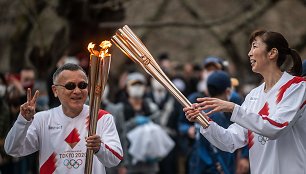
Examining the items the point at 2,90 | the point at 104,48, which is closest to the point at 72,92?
the point at 104,48

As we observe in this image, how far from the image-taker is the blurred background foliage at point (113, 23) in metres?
13.7

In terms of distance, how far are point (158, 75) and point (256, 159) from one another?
39.4 inches

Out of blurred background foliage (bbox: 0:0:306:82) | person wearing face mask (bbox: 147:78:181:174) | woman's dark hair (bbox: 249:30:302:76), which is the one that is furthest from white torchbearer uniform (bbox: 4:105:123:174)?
person wearing face mask (bbox: 147:78:181:174)

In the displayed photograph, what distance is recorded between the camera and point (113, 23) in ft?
45.9

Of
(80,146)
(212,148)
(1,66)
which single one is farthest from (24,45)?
(1,66)

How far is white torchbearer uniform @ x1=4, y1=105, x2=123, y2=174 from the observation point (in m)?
6.91

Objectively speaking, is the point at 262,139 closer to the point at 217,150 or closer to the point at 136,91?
the point at 217,150

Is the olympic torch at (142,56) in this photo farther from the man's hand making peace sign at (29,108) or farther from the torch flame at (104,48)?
the man's hand making peace sign at (29,108)

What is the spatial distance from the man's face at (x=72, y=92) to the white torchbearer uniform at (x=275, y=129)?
3.32 feet

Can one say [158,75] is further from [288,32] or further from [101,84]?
[288,32]

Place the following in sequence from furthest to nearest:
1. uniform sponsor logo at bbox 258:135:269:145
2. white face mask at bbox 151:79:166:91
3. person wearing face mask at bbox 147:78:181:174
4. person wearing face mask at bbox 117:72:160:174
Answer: white face mask at bbox 151:79:166:91 < person wearing face mask at bbox 147:78:181:174 < person wearing face mask at bbox 117:72:160:174 < uniform sponsor logo at bbox 258:135:269:145

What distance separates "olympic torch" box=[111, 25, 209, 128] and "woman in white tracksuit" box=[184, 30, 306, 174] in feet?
0.43

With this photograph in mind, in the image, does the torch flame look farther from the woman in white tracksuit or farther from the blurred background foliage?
the blurred background foliage

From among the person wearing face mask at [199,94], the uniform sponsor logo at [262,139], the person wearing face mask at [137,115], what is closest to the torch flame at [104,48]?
the uniform sponsor logo at [262,139]
